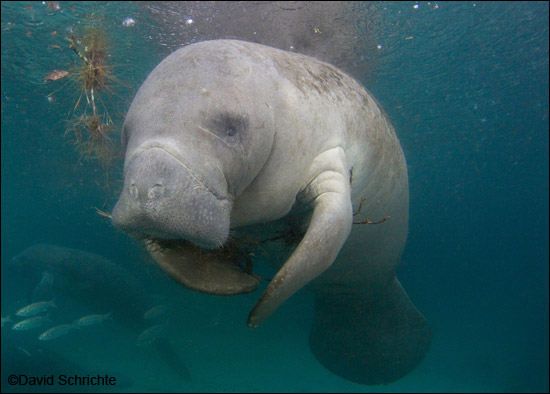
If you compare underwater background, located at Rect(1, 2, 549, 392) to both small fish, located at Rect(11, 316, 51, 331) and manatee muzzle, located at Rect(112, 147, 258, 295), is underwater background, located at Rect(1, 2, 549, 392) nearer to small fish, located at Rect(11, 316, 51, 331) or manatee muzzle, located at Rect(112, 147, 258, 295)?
manatee muzzle, located at Rect(112, 147, 258, 295)

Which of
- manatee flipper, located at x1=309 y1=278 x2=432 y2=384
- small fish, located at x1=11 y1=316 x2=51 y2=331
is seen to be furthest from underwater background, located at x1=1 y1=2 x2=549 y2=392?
small fish, located at x1=11 y1=316 x2=51 y2=331

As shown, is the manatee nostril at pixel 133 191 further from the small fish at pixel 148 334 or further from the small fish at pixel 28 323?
the small fish at pixel 28 323

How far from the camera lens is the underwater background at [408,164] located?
8766 millimetres

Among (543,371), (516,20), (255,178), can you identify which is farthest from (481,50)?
(543,371)

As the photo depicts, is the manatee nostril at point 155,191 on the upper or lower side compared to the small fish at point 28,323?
upper

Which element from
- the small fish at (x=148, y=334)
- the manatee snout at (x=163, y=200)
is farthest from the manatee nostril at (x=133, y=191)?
the small fish at (x=148, y=334)

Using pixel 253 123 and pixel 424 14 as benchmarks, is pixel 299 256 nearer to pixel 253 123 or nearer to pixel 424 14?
Result: pixel 253 123

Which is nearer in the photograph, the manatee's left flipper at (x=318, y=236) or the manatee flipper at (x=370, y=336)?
the manatee's left flipper at (x=318, y=236)

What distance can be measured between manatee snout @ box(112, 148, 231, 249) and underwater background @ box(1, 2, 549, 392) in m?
0.94

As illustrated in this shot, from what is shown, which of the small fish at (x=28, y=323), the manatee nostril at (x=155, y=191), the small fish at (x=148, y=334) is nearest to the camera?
the manatee nostril at (x=155, y=191)

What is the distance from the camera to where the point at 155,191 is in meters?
1.61

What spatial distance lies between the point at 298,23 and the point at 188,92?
24.6 feet

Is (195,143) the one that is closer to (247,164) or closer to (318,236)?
(247,164)

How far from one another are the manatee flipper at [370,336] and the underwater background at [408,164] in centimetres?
87
